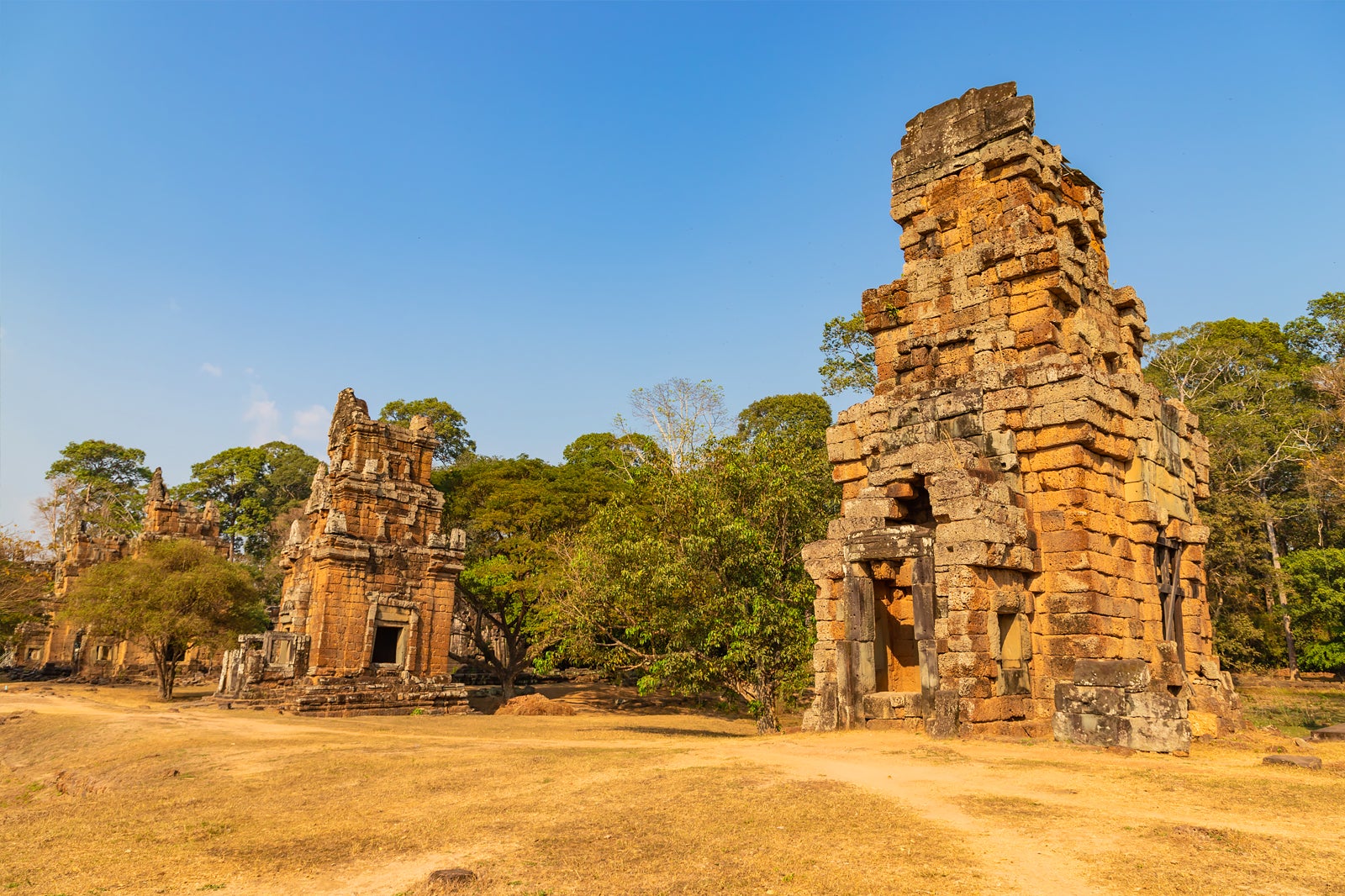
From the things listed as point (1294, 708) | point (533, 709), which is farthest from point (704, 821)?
point (533, 709)

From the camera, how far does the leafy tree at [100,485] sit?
51.9 m

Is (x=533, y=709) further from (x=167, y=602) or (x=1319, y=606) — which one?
(x=1319, y=606)

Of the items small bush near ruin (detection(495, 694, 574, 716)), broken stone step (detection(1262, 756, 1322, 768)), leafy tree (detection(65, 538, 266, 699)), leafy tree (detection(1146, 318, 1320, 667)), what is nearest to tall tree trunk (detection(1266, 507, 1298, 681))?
leafy tree (detection(1146, 318, 1320, 667))

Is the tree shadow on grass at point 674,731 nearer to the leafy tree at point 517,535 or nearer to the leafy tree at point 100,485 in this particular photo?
the leafy tree at point 517,535

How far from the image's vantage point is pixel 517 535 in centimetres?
2689

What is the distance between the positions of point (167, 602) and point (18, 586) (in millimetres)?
8240

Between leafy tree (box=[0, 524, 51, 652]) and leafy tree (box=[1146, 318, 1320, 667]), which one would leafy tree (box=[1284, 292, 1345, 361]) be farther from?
leafy tree (box=[0, 524, 51, 652])

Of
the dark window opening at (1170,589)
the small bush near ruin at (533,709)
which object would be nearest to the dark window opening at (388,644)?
the small bush near ruin at (533,709)

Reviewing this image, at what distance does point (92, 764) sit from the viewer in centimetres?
1054

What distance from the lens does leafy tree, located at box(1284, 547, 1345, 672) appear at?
81.8ft

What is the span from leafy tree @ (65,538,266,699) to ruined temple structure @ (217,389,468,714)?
4.16 meters

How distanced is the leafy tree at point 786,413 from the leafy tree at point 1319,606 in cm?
Result: 1700

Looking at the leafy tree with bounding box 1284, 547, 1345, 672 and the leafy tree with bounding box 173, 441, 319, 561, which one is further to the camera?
the leafy tree with bounding box 173, 441, 319, 561

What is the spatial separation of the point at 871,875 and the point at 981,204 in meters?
9.72
